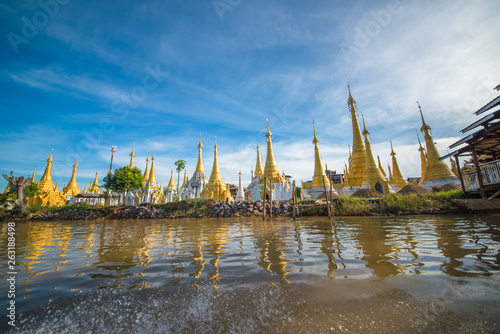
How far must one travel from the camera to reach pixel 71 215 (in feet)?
68.0

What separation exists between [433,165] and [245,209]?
19840 mm

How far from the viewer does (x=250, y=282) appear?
7.72 feet

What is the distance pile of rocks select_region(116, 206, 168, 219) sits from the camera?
1959 cm

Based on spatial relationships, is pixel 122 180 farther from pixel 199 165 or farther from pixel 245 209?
pixel 245 209

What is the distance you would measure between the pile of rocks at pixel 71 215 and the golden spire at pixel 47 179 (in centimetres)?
1832

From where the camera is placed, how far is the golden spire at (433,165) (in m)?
21.6

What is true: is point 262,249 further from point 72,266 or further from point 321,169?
point 321,169

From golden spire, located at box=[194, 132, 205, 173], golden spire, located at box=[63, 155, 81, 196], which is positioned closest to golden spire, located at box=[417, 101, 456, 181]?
golden spire, located at box=[194, 132, 205, 173]

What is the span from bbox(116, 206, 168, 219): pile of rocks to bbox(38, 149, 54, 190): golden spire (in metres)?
23.9

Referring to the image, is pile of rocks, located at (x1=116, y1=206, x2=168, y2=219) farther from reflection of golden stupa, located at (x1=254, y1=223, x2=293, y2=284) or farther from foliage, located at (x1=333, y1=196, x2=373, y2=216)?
reflection of golden stupa, located at (x1=254, y1=223, x2=293, y2=284)

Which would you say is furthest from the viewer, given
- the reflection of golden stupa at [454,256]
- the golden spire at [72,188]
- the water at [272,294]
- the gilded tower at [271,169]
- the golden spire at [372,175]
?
the golden spire at [72,188]

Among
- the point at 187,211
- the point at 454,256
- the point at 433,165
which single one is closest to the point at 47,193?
the point at 187,211

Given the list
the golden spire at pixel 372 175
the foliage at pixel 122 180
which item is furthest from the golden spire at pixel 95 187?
the golden spire at pixel 372 175

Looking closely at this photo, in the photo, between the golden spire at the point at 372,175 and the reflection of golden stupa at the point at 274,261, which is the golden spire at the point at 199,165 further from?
the reflection of golden stupa at the point at 274,261
